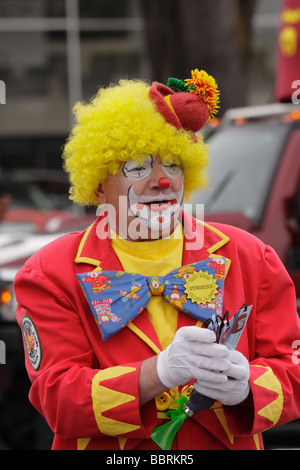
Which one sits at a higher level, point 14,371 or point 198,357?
point 198,357

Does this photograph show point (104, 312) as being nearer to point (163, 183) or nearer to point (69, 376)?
point (69, 376)

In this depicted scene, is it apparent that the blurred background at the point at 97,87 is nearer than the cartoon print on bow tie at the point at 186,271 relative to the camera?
No

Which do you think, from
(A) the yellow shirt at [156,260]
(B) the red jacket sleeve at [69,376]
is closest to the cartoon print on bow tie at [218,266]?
(A) the yellow shirt at [156,260]

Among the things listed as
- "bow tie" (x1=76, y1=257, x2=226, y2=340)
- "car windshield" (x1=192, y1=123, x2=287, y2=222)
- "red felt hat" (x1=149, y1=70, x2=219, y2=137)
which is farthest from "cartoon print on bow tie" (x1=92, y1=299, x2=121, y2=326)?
"car windshield" (x1=192, y1=123, x2=287, y2=222)

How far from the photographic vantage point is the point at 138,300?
2.45 m

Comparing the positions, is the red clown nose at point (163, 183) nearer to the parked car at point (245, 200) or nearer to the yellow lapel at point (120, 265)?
the yellow lapel at point (120, 265)

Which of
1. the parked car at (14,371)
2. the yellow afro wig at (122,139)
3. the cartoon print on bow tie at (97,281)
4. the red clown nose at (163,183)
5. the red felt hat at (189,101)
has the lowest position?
the parked car at (14,371)

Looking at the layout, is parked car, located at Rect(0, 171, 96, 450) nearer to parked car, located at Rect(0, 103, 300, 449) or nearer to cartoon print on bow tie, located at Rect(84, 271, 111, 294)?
parked car, located at Rect(0, 103, 300, 449)

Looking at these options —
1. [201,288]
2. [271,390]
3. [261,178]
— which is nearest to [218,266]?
[201,288]

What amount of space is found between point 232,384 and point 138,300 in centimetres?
39

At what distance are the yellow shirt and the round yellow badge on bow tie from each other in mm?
83

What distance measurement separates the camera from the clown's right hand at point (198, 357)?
7.16 ft

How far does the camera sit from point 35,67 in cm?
1731
